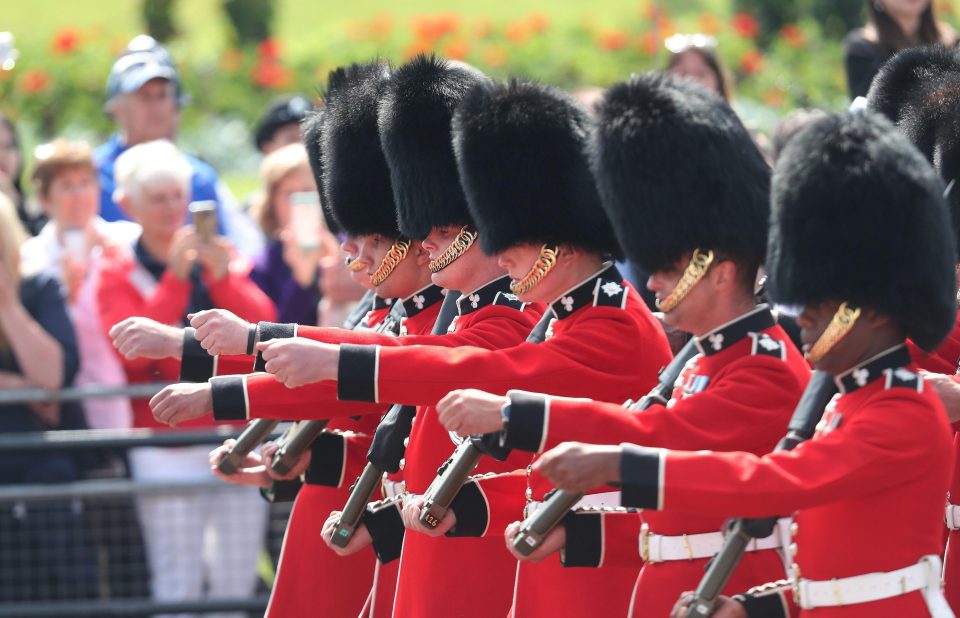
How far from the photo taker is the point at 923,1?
21.0 feet

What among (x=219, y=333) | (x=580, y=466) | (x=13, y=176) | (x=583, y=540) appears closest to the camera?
(x=580, y=466)

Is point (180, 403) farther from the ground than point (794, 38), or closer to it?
closer to it

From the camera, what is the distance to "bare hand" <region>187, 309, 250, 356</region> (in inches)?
164

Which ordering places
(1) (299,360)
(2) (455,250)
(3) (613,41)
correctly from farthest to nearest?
(3) (613,41) < (2) (455,250) < (1) (299,360)

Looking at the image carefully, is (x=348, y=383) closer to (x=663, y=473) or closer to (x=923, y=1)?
(x=663, y=473)

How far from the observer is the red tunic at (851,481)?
305cm

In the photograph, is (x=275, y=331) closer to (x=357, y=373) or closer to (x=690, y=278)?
(x=357, y=373)

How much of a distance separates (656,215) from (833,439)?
71 cm

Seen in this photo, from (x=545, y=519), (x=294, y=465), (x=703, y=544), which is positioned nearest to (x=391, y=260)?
(x=294, y=465)

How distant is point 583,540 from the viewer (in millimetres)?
3779

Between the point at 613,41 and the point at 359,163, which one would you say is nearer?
the point at 359,163

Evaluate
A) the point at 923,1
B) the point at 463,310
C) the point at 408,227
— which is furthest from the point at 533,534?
the point at 923,1

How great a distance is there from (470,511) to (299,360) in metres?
0.66

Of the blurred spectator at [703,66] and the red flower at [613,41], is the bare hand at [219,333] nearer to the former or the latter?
the blurred spectator at [703,66]
